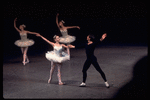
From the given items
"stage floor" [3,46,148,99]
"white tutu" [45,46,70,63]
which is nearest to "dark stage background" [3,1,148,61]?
"stage floor" [3,46,148,99]

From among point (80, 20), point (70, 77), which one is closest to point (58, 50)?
point (70, 77)

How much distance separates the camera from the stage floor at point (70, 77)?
6387mm

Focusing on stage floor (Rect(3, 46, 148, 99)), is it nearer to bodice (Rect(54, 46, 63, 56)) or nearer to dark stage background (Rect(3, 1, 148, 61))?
bodice (Rect(54, 46, 63, 56))

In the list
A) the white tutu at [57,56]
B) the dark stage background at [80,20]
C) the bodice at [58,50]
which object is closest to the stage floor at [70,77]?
the white tutu at [57,56]

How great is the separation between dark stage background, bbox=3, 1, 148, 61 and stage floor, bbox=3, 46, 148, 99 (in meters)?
2.05

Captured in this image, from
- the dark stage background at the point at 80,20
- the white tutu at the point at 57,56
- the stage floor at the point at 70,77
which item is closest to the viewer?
the stage floor at the point at 70,77

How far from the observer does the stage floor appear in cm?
639

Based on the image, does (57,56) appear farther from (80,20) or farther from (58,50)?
(80,20)

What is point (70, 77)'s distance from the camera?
25.5 ft

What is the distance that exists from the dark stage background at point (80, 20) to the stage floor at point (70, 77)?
2.05m

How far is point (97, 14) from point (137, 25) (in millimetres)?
2907

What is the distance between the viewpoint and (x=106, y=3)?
12.4 metres

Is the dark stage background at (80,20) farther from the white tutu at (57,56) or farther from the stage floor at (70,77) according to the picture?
the white tutu at (57,56)

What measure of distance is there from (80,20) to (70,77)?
6733mm
